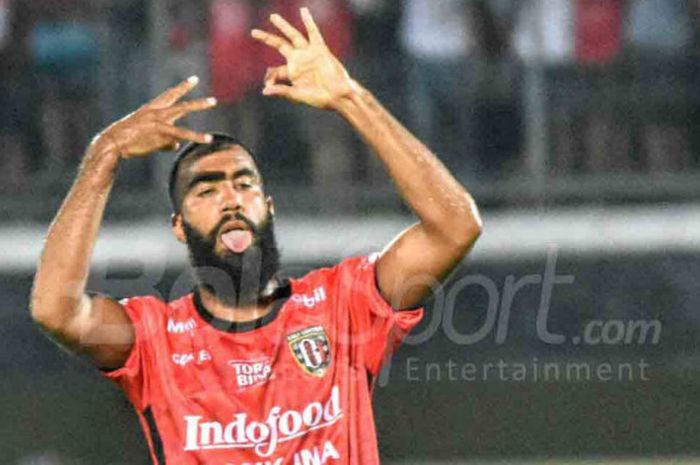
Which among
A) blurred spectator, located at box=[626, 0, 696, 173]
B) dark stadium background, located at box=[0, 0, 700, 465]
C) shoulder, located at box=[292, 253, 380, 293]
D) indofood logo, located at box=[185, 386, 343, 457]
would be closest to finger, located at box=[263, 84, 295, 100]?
shoulder, located at box=[292, 253, 380, 293]

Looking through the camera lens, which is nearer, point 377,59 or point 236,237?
point 236,237

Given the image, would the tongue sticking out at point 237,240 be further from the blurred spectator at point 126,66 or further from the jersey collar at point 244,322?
the blurred spectator at point 126,66

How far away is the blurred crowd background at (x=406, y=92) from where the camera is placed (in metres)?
9.51

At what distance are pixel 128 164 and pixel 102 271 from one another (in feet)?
2.10

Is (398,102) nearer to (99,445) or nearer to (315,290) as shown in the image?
(99,445)

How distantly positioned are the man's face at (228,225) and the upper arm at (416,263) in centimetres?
36

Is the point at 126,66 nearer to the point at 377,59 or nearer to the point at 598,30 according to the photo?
the point at 377,59

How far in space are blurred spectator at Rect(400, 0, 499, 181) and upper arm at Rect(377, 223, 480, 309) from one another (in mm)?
4785

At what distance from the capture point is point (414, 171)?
14.6ft

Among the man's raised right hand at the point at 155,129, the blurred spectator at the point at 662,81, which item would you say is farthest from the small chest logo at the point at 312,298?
the blurred spectator at the point at 662,81

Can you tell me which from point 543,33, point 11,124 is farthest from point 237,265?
point 543,33

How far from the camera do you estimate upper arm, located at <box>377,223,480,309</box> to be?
179 inches

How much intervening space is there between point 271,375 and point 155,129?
2.67 feet

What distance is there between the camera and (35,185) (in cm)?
955
